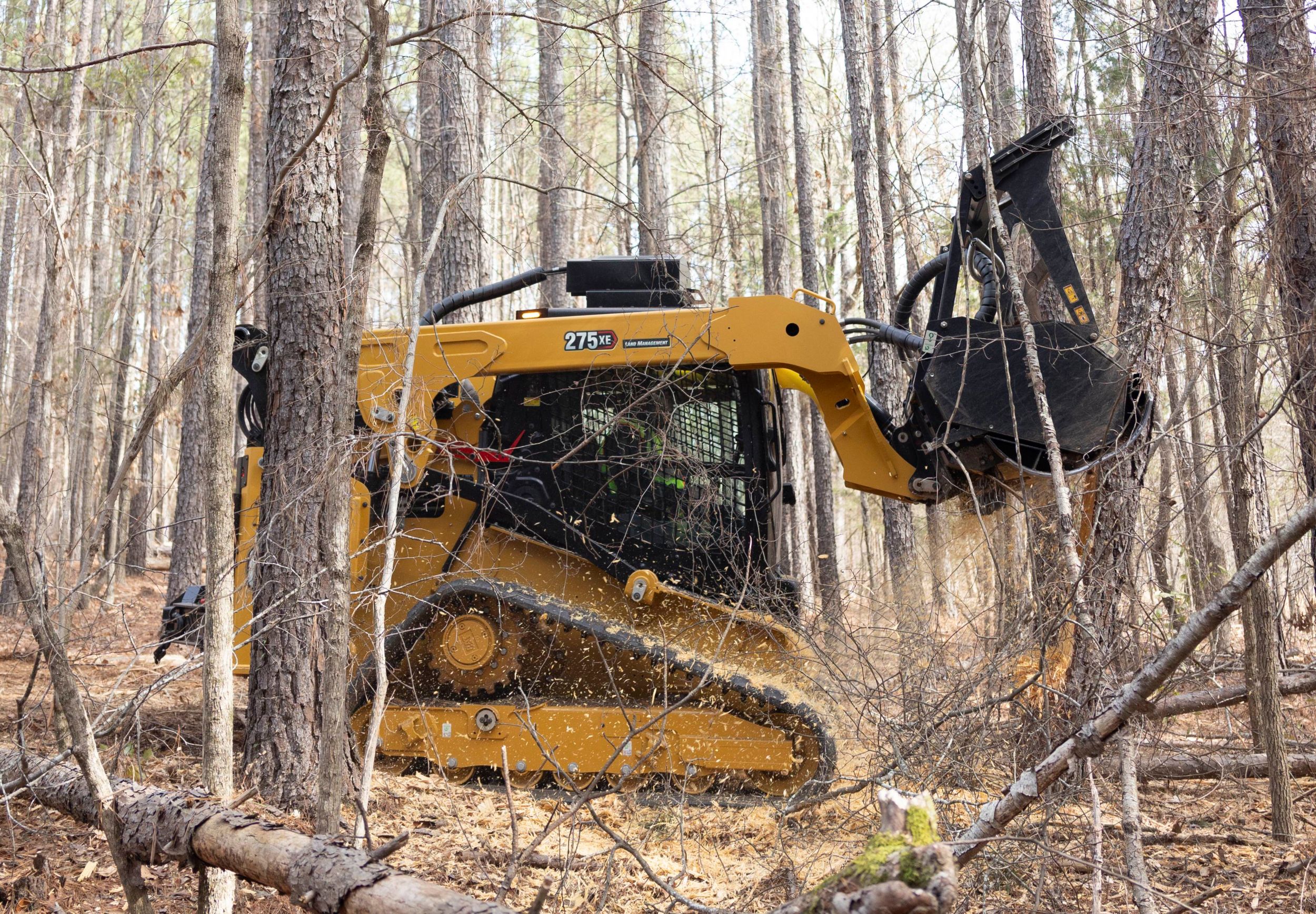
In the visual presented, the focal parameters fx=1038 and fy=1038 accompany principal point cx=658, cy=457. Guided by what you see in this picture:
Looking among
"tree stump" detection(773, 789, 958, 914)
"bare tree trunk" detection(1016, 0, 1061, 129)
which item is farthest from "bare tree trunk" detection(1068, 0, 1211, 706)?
"bare tree trunk" detection(1016, 0, 1061, 129)

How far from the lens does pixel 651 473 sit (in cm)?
637

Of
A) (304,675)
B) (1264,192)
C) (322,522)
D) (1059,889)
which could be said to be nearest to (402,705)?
(304,675)

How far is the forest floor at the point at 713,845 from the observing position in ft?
13.2

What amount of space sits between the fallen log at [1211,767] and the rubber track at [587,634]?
1.77 m

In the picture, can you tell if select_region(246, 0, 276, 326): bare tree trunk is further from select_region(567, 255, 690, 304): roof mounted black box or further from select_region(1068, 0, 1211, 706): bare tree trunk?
select_region(1068, 0, 1211, 706): bare tree trunk

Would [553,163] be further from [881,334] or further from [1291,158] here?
[1291,158]

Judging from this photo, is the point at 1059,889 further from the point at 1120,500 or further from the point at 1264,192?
the point at 1264,192

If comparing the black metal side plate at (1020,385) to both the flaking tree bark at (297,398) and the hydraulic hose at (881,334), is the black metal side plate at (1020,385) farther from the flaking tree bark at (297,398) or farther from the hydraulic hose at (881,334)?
the flaking tree bark at (297,398)

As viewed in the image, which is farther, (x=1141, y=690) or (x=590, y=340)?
(x=590, y=340)

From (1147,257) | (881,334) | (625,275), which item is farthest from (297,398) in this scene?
(1147,257)

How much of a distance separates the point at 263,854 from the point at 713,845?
2648 mm

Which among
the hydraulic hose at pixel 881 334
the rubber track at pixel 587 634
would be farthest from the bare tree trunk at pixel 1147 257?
the rubber track at pixel 587 634

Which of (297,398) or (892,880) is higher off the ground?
(297,398)

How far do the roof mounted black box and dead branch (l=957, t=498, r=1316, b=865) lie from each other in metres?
4.23
